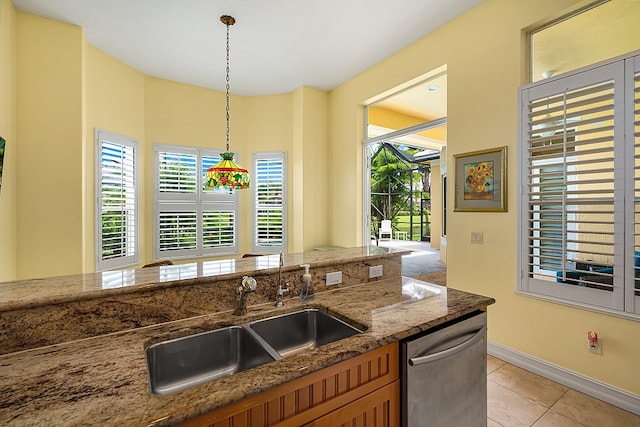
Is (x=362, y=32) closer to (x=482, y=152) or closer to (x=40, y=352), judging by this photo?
(x=482, y=152)

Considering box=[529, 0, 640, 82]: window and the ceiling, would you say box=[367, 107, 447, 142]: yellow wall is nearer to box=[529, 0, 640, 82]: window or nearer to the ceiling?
the ceiling

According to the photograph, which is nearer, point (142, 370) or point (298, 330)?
point (142, 370)

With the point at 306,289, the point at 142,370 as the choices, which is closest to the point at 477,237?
the point at 306,289

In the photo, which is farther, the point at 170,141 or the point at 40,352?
the point at 170,141

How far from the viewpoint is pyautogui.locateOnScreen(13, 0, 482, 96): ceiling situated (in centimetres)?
286

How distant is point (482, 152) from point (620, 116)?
0.93 meters

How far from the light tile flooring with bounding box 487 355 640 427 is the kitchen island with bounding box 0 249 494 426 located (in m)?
1.08

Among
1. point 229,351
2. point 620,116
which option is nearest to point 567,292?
point 620,116

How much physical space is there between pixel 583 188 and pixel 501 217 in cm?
62

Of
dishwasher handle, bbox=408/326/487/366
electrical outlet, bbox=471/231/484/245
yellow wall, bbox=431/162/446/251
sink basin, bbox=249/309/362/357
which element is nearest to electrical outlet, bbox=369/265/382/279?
sink basin, bbox=249/309/362/357

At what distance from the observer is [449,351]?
1.37 metres

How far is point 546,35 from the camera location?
2.52m

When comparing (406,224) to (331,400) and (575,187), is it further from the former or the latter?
(331,400)

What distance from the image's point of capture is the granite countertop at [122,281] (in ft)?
3.79
